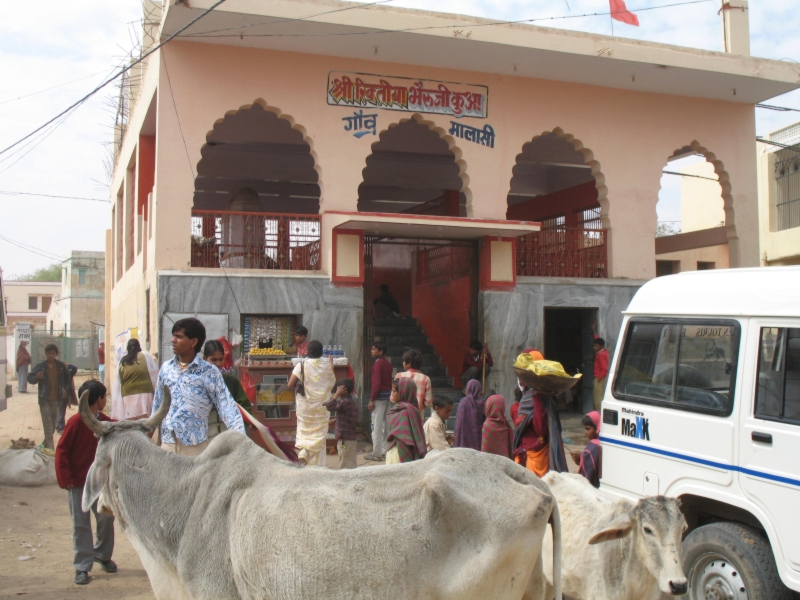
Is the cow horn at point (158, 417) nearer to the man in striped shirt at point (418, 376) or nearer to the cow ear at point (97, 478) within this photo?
the cow ear at point (97, 478)

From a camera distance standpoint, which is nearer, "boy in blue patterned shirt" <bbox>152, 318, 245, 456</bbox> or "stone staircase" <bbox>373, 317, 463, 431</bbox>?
"boy in blue patterned shirt" <bbox>152, 318, 245, 456</bbox>

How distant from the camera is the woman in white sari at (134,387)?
8094 mm

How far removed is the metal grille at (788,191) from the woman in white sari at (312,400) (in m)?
14.7

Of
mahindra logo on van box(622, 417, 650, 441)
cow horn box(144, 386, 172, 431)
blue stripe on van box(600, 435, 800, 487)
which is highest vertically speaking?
cow horn box(144, 386, 172, 431)

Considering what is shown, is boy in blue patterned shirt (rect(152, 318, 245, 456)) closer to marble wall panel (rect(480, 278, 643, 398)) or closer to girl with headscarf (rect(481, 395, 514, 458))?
girl with headscarf (rect(481, 395, 514, 458))

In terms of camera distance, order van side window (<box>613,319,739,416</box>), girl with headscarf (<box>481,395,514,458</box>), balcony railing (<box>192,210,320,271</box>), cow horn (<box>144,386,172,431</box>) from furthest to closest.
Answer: balcony railing (<box>192,210,320,271</box>) < girl with headscarf (<box>481,395,514,458</box>) < van side window (<box>613,319,739,416</box>) < cow horn (<box>144,386,172,431</box>)

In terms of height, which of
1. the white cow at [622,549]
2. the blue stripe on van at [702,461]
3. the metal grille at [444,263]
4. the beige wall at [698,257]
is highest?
the beige wall at [698,257]

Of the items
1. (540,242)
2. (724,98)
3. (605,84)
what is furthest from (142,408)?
(724,98)

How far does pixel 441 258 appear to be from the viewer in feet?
47.4

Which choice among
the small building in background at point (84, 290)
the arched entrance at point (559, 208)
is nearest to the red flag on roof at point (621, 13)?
the arched entrance at point (559, 208)

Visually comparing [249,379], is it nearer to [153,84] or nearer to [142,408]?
[142,408]

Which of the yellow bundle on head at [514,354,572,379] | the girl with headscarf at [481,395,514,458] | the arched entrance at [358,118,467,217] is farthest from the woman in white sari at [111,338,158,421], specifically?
the arched entrance at [358,118,467,217]

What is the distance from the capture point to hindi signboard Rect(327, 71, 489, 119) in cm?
1145

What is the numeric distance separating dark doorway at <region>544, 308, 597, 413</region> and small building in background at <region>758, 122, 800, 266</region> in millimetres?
6925
